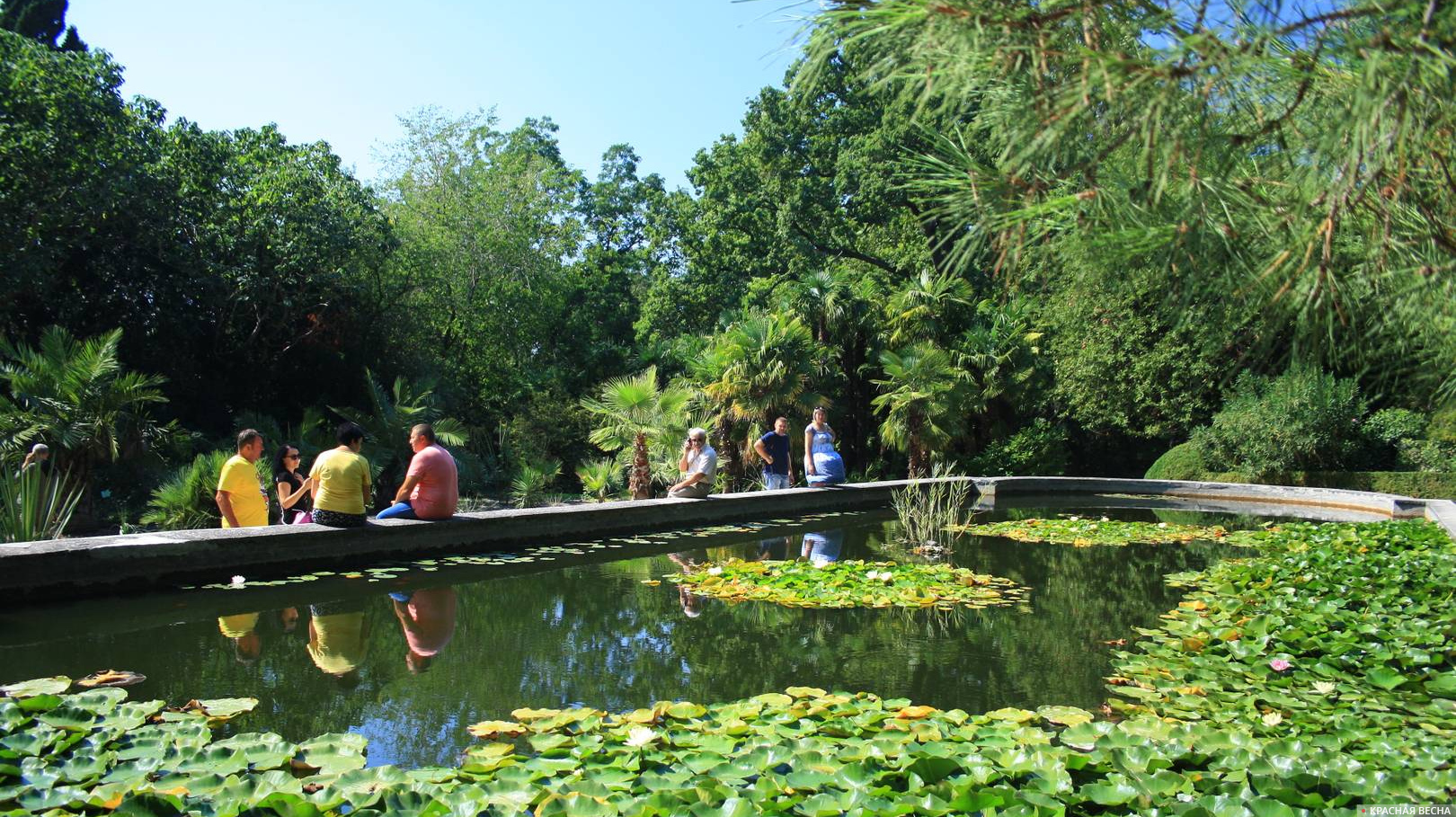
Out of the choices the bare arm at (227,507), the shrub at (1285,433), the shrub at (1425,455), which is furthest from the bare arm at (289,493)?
the shrub at (1425,455)

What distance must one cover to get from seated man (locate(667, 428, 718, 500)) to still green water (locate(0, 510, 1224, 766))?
3358mm

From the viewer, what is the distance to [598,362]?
26250 millimetres

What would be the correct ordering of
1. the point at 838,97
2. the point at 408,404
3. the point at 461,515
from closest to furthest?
1. the point at 461,515
2. the point at 408,404
3. the point at 838,97

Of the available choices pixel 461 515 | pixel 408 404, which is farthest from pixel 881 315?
pixel 461 515

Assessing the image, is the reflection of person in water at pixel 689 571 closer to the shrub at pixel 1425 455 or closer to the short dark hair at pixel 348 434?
the short dark hair at pixel 348 434

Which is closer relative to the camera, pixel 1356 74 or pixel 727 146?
pixel 1356 74

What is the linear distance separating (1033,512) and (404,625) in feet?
32.9

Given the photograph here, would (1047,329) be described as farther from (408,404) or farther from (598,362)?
(408,404)

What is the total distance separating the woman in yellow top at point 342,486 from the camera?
7391mm

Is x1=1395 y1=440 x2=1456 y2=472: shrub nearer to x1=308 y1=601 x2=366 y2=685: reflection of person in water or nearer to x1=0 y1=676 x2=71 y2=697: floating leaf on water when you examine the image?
x1=308 y1=601 x2=366 y2=685: reflection of person in water

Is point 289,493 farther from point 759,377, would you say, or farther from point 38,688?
point 759,377

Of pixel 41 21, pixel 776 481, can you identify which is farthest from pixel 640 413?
pixel 41 21

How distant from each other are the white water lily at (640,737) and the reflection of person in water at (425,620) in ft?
5.39

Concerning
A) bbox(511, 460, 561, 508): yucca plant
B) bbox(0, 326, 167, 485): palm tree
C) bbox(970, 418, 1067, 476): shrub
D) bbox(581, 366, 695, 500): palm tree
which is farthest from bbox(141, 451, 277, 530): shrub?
bbox(970, 418, 1067, 476): shrub
